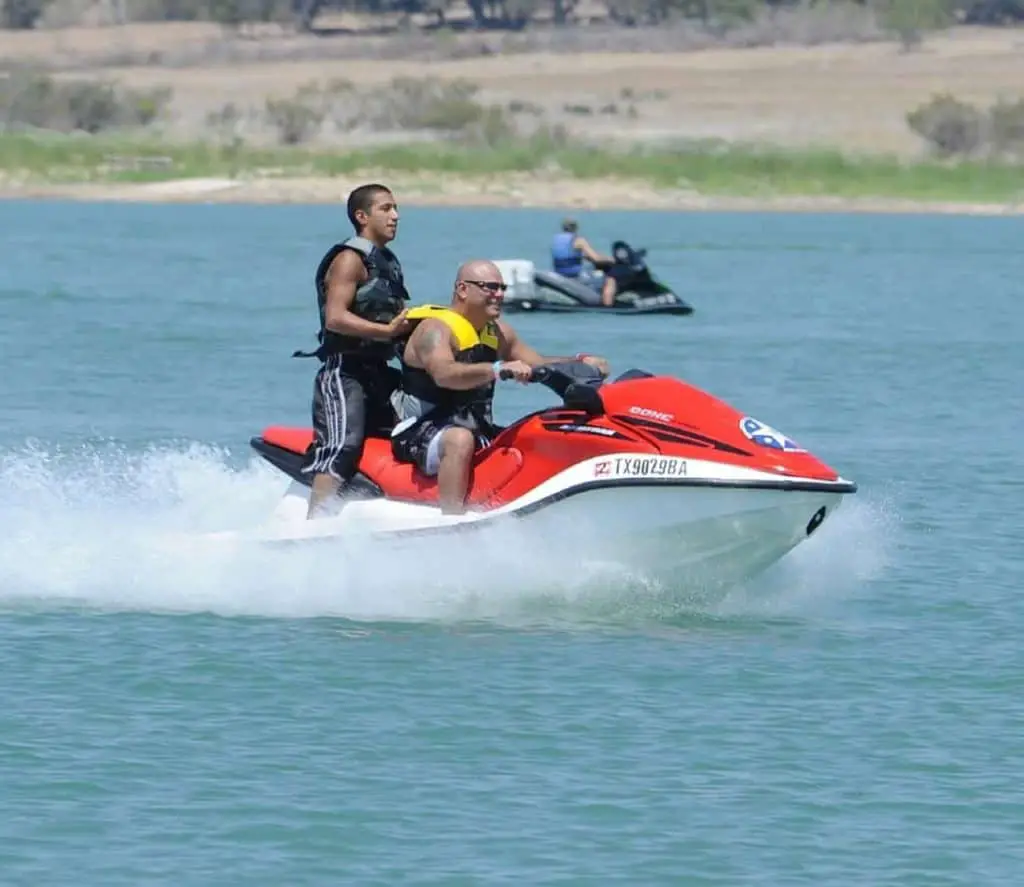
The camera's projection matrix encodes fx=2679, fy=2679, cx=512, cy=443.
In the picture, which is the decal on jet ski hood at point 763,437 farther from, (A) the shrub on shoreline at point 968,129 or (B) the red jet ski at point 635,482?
(A) the shrub on shoreline at point 968,129

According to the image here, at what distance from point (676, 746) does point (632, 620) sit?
178 centimetres

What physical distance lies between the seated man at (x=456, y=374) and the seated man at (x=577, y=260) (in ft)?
57.9

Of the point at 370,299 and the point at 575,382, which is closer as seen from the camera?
the point at 575,382

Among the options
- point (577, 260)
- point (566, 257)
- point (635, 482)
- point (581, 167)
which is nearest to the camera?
point (635, 482)

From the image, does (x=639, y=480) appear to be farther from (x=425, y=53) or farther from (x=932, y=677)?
(x=425, y=53)

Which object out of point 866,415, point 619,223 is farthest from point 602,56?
point 866,415

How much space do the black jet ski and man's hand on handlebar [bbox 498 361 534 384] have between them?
18833mm

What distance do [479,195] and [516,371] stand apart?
4597 centimetres

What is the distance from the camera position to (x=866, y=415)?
19547 mm

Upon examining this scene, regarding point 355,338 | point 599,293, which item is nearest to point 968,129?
point 599,293

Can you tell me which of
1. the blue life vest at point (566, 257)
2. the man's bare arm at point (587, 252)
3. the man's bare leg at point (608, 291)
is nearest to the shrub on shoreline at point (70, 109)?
the blue life vest at point (566, 257)

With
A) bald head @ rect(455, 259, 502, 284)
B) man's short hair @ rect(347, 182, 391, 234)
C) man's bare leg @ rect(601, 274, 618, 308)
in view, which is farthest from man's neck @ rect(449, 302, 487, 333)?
man's bare leg @ rect(601, 274, 618, 308)

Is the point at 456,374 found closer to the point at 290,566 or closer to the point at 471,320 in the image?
the point at 471,320

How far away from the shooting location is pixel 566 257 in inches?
1139
